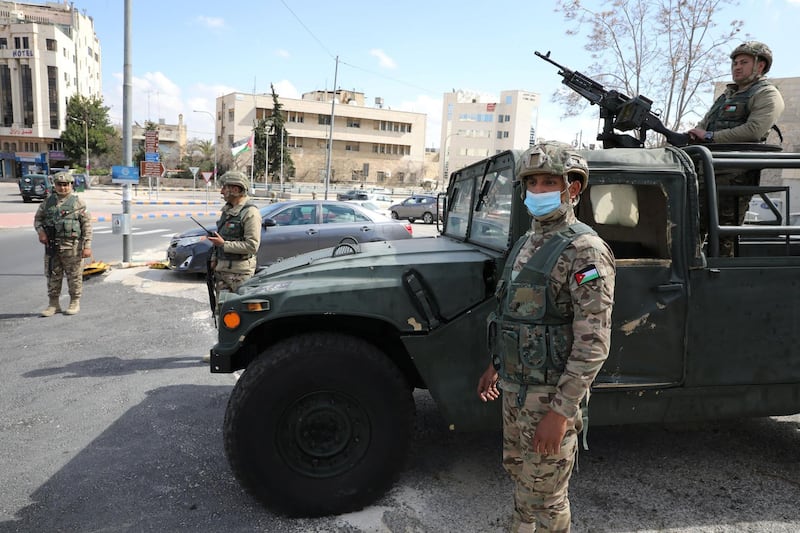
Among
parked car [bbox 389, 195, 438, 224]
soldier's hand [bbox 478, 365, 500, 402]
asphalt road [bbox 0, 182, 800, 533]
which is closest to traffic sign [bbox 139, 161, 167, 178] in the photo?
asphalt road [bbox 0, 182, 800, 533]

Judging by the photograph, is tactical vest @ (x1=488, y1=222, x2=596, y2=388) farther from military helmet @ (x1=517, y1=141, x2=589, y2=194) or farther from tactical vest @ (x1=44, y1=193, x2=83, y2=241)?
tactical vest @ (x1=44, y1=193, x2=83, y2=241)

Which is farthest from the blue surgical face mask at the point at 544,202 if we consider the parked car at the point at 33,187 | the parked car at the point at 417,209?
the parked car at the point at 33,187

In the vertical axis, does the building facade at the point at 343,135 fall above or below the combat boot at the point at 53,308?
above

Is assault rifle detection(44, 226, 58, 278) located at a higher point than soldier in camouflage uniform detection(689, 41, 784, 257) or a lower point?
lower

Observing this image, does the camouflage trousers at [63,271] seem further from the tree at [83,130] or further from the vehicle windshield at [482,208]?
the tree at [83,130]

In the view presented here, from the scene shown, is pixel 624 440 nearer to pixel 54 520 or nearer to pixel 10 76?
pixel 54 520

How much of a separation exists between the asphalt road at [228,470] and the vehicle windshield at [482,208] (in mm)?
1303

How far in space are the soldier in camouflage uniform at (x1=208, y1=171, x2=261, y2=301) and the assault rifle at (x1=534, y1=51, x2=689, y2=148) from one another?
9.76 ft

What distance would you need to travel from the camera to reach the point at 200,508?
9.02ft

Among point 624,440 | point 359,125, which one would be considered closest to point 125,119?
point 624,440

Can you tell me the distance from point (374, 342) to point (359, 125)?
7599 cm

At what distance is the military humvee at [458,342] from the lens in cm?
263

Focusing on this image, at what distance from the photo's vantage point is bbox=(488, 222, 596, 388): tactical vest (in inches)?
77.0

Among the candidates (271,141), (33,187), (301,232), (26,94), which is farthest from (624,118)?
(26,94)
